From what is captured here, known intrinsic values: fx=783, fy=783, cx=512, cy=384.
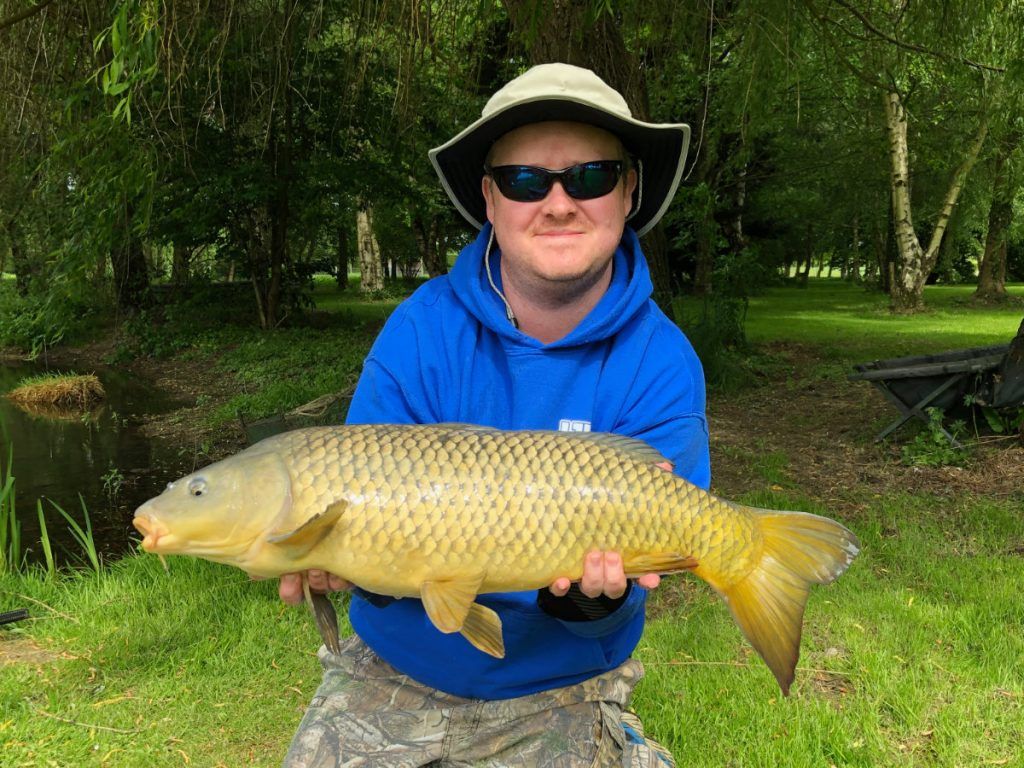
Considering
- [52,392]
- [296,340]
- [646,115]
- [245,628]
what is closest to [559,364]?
[245,628]

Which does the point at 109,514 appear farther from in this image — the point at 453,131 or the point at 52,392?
the point at 453,131

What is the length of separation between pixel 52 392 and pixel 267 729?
28.3 feet

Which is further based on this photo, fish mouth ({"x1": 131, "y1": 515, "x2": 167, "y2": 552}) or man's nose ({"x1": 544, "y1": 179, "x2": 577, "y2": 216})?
man's nose ({"x1": 544, "y1": 179, "x2": 577, "y2": 216})

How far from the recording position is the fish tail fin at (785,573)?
1.55 metres

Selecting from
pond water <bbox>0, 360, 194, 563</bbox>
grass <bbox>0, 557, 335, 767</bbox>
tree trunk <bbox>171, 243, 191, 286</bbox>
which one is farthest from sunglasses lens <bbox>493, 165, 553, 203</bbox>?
tree trunk <bbox>171, 243, 191, 286</bbox>

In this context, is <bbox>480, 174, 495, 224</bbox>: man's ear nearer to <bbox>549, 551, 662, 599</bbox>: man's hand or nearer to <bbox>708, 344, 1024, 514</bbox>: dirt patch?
<bbox>549, 551, 662, 599</bbox>: man's hand

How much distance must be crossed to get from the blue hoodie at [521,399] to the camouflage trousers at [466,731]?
39 mm

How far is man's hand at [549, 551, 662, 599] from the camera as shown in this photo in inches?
58.1

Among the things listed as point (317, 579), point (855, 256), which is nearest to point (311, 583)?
point (317, 579)

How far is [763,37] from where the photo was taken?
156 inches

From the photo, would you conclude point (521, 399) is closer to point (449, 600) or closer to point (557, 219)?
point (557, 219)

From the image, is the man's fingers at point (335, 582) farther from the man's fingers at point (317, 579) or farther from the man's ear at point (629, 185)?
the man's ear at point (629, 185)

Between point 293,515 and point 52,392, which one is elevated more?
point 293,515

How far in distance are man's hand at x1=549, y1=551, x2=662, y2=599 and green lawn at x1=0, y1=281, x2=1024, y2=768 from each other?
1050 millimetres
